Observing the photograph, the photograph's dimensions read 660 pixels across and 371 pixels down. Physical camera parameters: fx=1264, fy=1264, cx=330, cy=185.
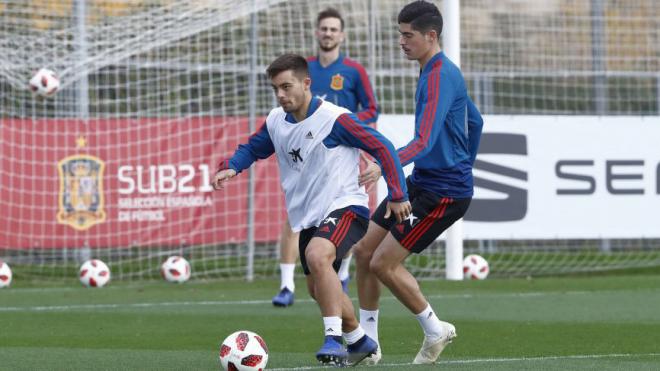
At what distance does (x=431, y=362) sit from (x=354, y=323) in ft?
1.50

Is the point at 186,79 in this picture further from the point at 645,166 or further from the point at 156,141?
the point at 645,166

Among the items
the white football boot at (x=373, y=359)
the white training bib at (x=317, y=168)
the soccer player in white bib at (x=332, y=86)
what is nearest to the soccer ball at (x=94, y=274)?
the soccer player in white bib at (x=332, y=86)

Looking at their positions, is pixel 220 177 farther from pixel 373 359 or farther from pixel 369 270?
pixel 373 359

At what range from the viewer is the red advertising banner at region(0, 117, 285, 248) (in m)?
13.6

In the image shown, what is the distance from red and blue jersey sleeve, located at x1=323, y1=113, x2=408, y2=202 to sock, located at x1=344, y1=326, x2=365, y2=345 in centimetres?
74

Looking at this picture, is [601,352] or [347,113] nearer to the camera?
[347,113]

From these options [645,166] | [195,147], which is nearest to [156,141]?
[195,147]

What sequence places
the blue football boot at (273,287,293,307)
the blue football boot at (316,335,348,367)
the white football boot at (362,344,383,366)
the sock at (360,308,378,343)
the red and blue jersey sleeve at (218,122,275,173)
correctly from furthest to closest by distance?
the blue football boot at (273,287,293,307)
the sock at (360,308,378,343)
the red and blue jersey sleeve at (218,122,275,173)
the white football boot at (362,344,383,366)
the blue football boot at (316,335,348,367)

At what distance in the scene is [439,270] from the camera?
1425 centimetres

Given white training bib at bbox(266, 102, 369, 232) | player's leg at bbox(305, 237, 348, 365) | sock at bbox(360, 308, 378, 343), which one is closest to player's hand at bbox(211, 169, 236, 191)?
white training bib at bbox(266, 102, 369, 232)

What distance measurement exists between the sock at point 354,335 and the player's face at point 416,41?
1517 mm

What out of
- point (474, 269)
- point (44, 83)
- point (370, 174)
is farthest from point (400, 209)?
point (474, 269)

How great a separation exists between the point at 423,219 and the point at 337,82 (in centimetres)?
398

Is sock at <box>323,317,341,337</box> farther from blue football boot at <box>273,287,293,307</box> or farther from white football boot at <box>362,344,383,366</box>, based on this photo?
blue football boot at <box>273,287,293,307</box>
